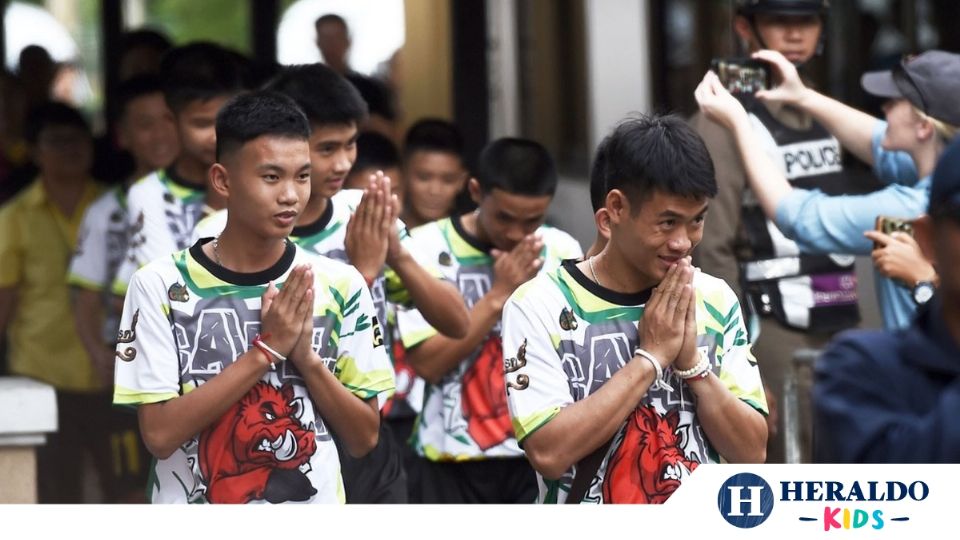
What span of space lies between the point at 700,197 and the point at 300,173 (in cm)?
89

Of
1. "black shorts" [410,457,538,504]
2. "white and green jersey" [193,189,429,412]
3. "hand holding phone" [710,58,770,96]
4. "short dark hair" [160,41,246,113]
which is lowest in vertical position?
"black shorts" [410,457,538,504]

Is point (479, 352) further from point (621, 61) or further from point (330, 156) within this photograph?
point (621, 61)

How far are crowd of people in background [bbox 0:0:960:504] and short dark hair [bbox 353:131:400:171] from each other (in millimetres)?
17

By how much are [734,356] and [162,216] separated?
2075mm

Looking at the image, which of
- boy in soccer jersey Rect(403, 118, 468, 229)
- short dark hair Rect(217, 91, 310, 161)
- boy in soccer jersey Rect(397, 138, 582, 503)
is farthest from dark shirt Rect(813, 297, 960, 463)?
boy in soccer jersey Rect(403, 118, 468, 229)

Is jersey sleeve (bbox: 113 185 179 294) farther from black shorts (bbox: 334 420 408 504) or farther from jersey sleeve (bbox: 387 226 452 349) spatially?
black shorts (bbox: 334 420 408 504)

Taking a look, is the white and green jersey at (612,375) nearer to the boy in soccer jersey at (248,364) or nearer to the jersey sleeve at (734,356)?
the jersey sleeve at (734,356)

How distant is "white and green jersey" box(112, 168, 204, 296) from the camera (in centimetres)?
504

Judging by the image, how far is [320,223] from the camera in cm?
436

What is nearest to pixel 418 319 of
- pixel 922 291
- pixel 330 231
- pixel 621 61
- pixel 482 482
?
pixel 482 482

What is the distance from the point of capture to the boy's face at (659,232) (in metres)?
3.49

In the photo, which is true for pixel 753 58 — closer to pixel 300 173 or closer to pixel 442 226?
pixel 442 226

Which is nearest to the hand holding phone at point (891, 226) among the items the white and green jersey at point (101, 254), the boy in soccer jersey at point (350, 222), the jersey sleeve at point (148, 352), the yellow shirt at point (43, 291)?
the boy in soccer jersey at point (350, 222)

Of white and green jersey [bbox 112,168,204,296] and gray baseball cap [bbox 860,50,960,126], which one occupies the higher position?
gray baseball cap [bbox 860,50,960,126]
